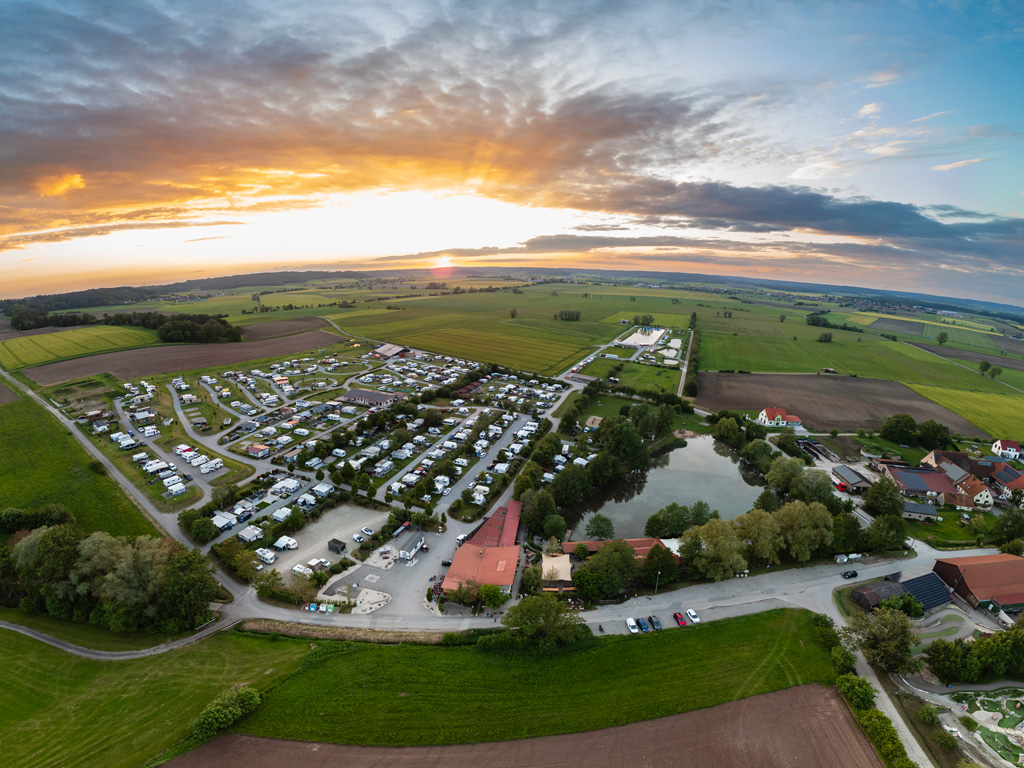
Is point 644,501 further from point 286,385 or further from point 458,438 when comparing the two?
point 286,385

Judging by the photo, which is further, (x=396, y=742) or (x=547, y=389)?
(x=547, y=389)

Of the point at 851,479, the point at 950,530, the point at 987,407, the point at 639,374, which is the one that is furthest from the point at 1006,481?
the point at 639,374

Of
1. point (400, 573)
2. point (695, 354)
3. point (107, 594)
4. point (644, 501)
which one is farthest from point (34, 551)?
point (695, 354)

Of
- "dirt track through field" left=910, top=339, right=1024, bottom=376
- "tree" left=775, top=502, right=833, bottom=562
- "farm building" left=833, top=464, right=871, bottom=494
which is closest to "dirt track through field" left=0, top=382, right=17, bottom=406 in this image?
"tree" left=775, top=502, right=833, bottom=562

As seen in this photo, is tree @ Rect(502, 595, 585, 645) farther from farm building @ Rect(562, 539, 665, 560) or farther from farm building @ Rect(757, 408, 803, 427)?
farm building @ Rect(757, 408, 803, 427)

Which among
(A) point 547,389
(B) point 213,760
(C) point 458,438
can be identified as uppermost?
(A) point 547,389

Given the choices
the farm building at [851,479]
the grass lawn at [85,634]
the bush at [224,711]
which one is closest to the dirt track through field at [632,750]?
the bush at [224,711]
